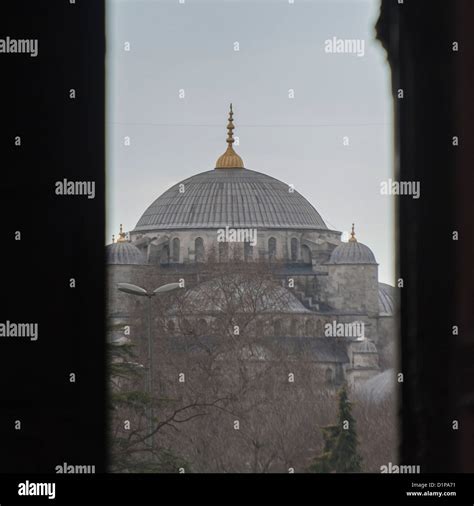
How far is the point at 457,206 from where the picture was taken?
2.74 meters

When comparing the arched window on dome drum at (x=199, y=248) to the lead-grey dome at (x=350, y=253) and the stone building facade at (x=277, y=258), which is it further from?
the lead-grey dome at (x=350, y=253)

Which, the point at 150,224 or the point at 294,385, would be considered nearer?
the point at 294,385

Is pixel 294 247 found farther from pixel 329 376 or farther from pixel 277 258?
pixel 329 376

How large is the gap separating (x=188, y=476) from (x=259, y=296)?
52.3 feet

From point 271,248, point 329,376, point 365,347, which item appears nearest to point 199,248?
point 271,248

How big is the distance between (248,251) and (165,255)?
2.77 metres

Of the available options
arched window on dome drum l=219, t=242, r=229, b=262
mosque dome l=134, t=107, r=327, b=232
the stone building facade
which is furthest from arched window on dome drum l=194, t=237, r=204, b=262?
mosque dome l=134, t=107, r=327, b=232

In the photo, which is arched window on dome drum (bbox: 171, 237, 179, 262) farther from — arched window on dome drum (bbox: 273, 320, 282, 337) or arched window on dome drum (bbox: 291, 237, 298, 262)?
arched window on dome drum (bbox: 291, 237, 298, 262)

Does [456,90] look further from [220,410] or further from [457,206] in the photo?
[220,410]

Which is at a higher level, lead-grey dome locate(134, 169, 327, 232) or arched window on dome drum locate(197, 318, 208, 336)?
lead-grey dome locate(134, 169, 327, 232)

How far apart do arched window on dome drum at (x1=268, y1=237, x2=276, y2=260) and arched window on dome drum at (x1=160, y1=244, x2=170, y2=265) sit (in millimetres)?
2084

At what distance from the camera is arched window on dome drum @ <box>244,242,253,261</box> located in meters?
21.5

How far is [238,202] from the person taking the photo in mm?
34562

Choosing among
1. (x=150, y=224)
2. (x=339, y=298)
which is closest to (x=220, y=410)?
(x=150, y=224)
